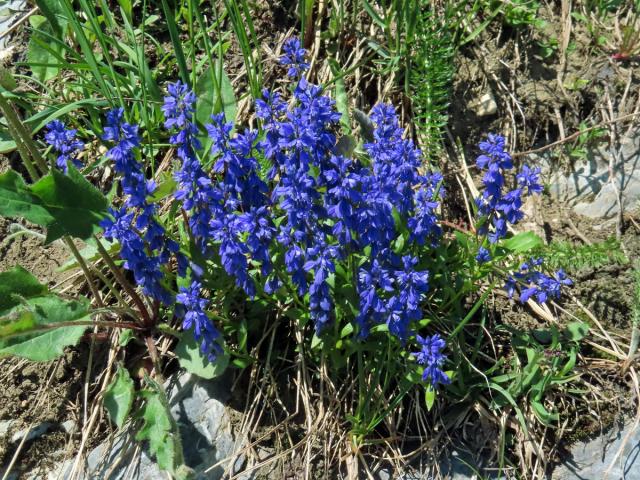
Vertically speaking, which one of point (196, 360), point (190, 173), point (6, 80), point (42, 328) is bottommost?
point (196, 360)

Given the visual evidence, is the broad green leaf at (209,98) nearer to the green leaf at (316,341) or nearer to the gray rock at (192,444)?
the green leaf at (316,341)

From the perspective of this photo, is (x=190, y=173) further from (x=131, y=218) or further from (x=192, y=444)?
(x=192, y=444)

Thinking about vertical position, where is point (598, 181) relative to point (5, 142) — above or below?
below

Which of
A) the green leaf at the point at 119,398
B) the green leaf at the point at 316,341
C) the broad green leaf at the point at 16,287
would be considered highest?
the broad green leaf at the point at 16,287

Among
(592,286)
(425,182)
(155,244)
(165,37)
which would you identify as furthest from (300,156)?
(165,37)

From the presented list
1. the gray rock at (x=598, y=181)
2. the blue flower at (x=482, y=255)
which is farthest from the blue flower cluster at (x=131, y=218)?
the gray rock at (x=598, y=181)

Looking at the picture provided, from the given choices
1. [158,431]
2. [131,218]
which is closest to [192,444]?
[158,431]
